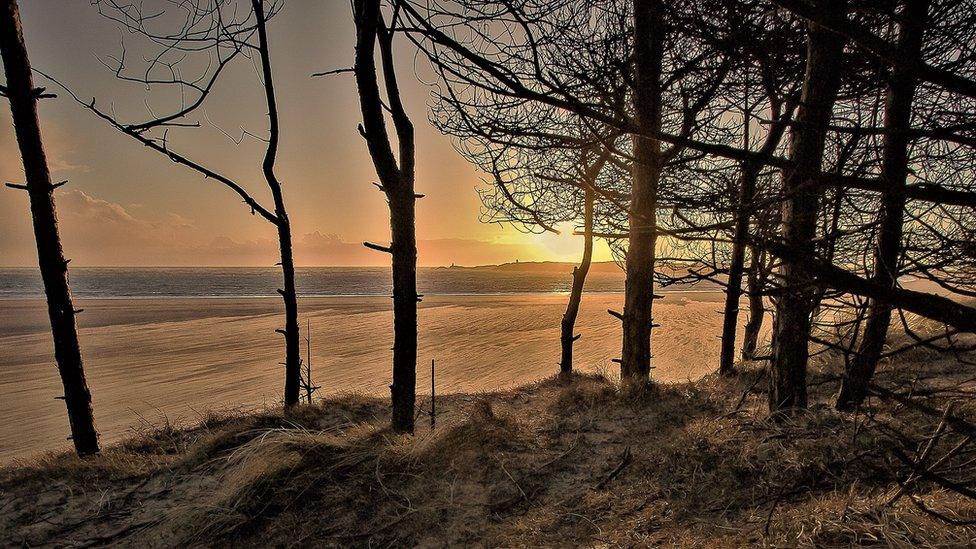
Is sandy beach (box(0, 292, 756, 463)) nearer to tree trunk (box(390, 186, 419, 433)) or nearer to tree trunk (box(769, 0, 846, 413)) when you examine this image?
tree trunk (box(390, 186, 419, 433))

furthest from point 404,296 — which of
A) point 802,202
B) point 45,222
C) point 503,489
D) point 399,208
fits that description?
point 45,222

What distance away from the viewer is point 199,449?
497 cm

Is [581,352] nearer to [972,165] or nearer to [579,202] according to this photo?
[579,202]

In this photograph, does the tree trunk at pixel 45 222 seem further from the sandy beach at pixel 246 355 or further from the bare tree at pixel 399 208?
the bare tree at pixel 399 208

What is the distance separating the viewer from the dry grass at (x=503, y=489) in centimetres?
299

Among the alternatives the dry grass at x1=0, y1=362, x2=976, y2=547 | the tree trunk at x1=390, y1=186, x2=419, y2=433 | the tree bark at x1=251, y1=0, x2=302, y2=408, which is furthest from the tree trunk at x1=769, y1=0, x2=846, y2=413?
the tree bark at x1=251, y1=0, x2=302, y2=408

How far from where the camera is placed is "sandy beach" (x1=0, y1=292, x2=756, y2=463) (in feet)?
31.8

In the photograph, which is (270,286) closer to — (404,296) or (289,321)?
(289,321)

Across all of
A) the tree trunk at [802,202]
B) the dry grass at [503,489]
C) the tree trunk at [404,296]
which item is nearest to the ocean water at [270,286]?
the tree trunk at [404,296]

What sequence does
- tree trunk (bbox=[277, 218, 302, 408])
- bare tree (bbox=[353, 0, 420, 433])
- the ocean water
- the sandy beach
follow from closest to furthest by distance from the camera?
bare tree (bbox=[353, 0, 420, 433]) < tree trunk (bbox=[277, 218, 302, 408]) < the sandy beach < the ocean water

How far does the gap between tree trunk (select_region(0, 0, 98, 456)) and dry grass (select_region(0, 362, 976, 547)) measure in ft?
1.99

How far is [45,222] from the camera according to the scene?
5434 millimetres

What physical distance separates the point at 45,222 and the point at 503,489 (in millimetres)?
6216

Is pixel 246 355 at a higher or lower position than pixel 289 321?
lower
